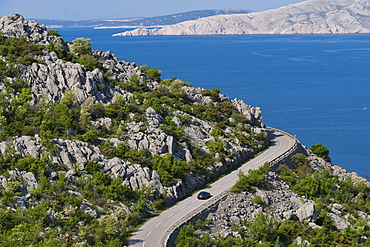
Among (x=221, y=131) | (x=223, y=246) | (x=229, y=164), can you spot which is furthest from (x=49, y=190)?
(x=221, y=131)

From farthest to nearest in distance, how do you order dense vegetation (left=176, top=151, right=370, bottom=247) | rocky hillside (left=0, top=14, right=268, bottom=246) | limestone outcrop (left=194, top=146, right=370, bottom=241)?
limestone outcrop (left=194, top=146, right=370, bottom=241) → dense vegetation (left=176, top=151, right=370, bottom=247) → rocky hillside (left=0, top=14, right=268, bottom=246)

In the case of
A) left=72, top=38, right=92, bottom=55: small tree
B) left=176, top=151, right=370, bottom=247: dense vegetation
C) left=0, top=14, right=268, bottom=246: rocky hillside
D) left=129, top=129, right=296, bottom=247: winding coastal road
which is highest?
left=72, top=38, right=92, bottom=55: small tree

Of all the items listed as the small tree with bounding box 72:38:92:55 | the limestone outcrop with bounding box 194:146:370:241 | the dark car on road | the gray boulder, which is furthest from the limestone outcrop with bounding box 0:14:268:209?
the gray boulder

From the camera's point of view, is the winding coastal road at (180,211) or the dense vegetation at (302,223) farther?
the dense vegetation at (302,223)

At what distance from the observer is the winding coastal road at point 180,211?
48.0 meters

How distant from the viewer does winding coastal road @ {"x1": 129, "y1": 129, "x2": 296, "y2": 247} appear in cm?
4800

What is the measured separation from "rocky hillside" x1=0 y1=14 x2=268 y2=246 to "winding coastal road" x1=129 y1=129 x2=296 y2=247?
132 cm

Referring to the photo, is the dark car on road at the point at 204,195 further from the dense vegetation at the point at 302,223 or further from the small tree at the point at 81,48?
the small tree at the point at 81,48

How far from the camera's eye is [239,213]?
57.4 metres

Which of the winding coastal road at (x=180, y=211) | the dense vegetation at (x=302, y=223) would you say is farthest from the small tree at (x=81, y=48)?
the dense vegetation at (x=302, y=223)

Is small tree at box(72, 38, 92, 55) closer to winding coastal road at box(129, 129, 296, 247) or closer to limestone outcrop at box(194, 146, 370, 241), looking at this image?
winding coastal road at box(129, 129, 296, 247)

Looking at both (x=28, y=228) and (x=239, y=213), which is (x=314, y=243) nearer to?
(x=239, y=213)

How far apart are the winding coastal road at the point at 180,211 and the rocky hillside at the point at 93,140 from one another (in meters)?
1.32

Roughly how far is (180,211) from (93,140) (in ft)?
54.4
